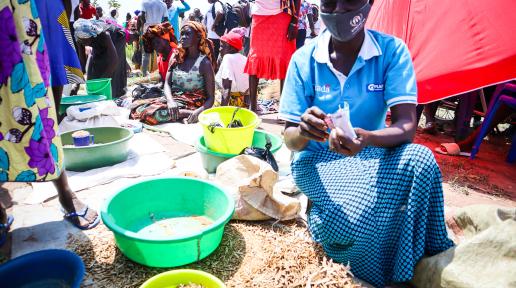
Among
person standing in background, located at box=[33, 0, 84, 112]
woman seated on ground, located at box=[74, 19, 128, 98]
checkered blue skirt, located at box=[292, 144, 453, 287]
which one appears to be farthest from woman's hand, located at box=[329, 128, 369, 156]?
woman seated on ground, located at box=[74, 19, 128, 98]

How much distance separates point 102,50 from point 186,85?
146 cm

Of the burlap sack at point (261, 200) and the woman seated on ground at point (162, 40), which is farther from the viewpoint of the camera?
the woman seated on ground at point (162, 40)

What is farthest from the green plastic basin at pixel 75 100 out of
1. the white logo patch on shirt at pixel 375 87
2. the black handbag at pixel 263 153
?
the white logo patch on shirt at pixel 375 87

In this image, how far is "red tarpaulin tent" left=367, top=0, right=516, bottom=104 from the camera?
291cm

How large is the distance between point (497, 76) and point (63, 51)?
10.8 feet

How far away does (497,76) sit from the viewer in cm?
286

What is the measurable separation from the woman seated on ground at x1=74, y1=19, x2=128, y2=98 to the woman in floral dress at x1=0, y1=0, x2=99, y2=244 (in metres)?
2.99

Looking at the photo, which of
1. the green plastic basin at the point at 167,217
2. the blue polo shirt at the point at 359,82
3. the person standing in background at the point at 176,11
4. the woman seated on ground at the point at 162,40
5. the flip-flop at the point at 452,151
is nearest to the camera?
the green plastic basin at the point at 167,217

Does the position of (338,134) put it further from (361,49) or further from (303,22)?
(303,22)

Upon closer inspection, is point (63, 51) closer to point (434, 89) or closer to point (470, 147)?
point (434, 89)

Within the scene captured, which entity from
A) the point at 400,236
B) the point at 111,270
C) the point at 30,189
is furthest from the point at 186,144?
the point at 400,236

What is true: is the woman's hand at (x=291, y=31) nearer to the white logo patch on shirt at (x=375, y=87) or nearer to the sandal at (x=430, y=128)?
the sandal at (x=430, y=128)

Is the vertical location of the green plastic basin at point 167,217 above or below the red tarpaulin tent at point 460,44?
below

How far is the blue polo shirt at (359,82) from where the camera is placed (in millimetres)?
1645
